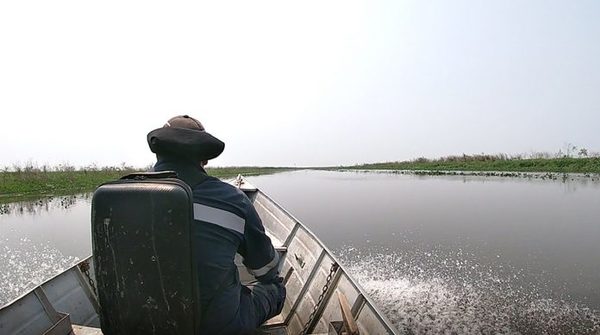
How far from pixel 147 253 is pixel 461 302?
5.36 metres

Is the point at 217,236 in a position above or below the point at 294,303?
above

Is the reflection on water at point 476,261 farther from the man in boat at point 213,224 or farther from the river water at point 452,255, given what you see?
the man in boat at point 213,224

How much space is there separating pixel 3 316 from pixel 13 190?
80.9 feet

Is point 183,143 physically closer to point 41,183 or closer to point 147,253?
point 147,253

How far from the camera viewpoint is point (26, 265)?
8.34m

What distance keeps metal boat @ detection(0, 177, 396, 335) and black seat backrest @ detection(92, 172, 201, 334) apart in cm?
58

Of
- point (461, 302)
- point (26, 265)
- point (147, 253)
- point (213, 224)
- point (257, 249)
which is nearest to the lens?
point (147, 253)

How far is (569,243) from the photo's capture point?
9.16 m

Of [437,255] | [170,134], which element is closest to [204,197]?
[170,134]

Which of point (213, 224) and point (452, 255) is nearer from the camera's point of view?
point (213, 224)

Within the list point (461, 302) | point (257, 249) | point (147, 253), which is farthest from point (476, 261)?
point (147, 253)

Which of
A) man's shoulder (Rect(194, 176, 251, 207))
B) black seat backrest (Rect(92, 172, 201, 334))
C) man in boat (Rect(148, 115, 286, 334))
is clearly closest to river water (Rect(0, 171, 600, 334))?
man in boat (Rect(148, 115, 286, 334))

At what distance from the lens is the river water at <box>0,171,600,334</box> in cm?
549

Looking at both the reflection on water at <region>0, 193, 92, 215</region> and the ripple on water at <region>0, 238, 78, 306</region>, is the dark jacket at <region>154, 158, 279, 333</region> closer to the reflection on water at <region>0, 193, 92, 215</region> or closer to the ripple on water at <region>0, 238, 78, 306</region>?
the ripple on water at <region>0, 238, 78, 306</region>
